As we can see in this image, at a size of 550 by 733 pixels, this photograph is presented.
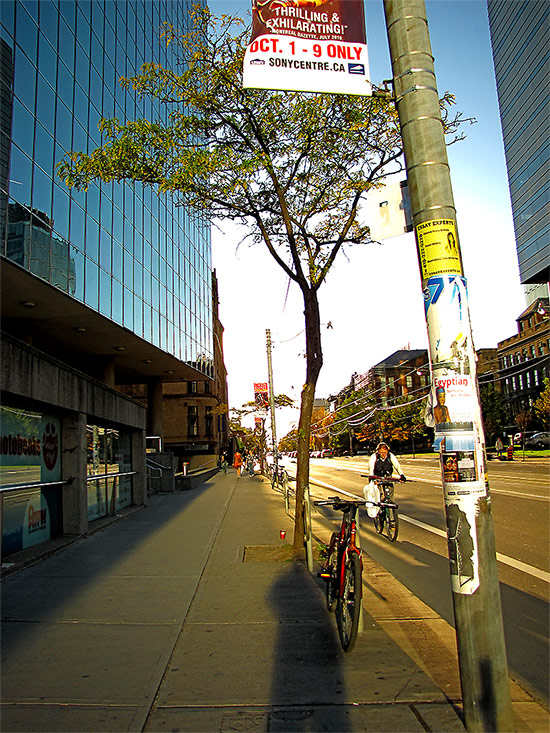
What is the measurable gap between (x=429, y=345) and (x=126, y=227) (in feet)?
81.8

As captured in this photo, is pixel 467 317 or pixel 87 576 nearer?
pixel 467 317

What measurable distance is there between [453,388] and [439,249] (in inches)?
35.3

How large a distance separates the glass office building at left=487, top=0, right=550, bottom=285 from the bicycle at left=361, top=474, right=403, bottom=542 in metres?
57.2

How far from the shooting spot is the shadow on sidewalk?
368 cm

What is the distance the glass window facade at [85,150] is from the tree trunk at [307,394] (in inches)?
98.2

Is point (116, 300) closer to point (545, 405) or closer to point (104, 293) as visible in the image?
point (104, 293)

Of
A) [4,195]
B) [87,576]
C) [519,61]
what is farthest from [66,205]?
[519,61]

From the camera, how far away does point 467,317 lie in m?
3.67

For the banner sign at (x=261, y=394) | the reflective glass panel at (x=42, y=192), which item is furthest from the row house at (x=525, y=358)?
the reflective glass panel at (x=42, y=192)

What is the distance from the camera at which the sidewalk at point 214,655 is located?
3.68m

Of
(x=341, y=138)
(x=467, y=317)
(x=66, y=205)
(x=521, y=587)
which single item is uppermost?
(x=66, y=205)

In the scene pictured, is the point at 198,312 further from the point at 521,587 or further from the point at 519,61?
the point at 519,61

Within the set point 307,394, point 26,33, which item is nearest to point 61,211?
point 26,33

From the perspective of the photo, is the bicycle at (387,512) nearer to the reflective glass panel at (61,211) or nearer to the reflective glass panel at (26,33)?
the reflective glass panel at (61,211)
